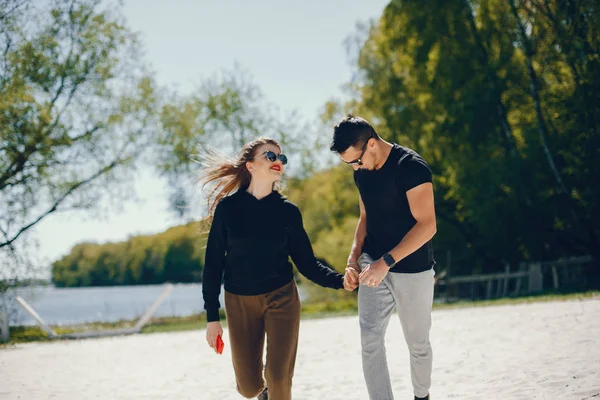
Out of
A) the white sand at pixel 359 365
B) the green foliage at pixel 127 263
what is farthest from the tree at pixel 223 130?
the green foliage at pixel 127 263

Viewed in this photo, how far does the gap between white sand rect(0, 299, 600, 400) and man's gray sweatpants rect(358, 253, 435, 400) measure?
4.74 feet

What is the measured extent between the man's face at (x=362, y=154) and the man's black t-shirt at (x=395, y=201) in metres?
0.09

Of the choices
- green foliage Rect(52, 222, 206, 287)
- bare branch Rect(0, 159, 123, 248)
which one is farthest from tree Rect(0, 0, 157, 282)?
green foliage Rect(52, 222, 206, 287)

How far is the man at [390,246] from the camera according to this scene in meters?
4.82

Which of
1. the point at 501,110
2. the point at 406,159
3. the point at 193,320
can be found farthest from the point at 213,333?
the point at 501,110

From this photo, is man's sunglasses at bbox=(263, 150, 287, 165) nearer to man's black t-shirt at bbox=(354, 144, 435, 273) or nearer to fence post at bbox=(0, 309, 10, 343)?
man's black t-shirt at bbox=(354, 144, 435, 273)

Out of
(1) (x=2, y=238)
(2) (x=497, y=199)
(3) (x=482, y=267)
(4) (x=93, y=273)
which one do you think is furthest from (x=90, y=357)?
(4) (x=93, y=273)

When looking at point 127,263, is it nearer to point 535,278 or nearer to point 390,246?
point 535,278

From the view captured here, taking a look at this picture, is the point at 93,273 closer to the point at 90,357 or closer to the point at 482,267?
the point at 482,267

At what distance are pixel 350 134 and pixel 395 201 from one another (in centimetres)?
61

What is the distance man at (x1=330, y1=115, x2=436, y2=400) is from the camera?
190 inches

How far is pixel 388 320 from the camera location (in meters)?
5.00

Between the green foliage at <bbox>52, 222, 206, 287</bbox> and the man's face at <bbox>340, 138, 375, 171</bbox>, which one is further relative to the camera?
the green foliage at <bbox>52, 222, 206, 287</bbox>

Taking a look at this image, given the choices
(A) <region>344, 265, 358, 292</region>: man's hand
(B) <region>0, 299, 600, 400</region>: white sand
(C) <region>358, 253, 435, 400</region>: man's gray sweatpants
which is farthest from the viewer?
(B) <region>0, 299, 600, 400</region>: white sand
